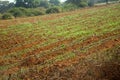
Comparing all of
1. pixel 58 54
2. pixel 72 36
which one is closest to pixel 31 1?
pixel 72 36

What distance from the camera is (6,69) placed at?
9.46 m

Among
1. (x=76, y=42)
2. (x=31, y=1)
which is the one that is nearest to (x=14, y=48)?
(x=76, y=42)

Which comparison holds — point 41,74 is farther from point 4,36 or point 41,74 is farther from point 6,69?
point 4,36

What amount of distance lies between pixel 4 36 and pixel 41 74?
9798 mm

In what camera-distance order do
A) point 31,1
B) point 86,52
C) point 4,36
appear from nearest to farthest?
point 86,52 < point 4,36 < point 31,1

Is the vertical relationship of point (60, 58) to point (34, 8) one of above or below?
below

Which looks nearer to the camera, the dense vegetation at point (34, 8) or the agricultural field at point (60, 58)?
the agricultural field at point (60, 58)

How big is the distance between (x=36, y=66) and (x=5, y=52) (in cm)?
390

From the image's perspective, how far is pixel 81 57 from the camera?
30.5 ft

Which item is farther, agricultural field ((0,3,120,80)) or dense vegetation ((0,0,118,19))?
dense vegetation ((0,0,118,19))

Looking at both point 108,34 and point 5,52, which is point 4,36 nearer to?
point 5,52

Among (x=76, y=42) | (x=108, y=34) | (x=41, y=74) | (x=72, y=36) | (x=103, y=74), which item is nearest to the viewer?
(x=103, y=74)

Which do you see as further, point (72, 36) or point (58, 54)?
point (72, 36)

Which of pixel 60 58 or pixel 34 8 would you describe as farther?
pixel 34 8
